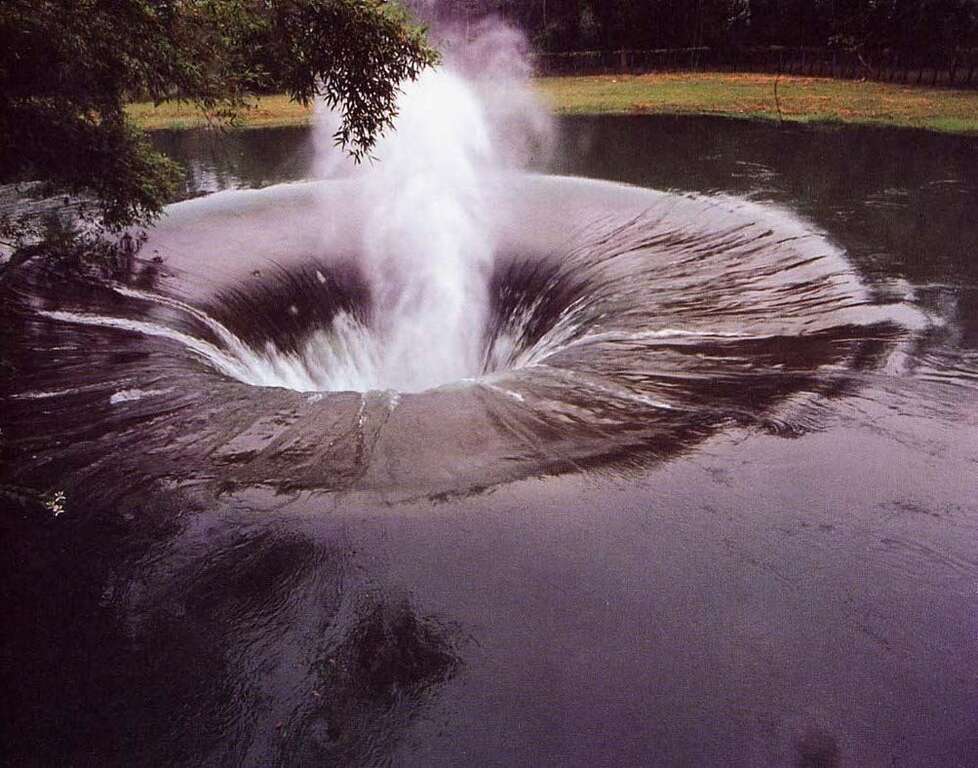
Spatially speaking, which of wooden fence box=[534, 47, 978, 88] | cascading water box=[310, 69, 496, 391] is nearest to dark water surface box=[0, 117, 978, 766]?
cascading water box=[310, 69, 496, 391]

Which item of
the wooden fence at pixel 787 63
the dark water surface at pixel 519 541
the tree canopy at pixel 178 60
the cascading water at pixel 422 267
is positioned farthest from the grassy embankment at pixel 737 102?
the dark water surface at pixel 519 541

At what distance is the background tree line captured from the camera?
25328 mm

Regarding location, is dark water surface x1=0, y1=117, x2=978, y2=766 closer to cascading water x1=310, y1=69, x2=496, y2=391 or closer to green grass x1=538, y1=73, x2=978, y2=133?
cascading water x1=310, y1=69, x2=496, y2=391

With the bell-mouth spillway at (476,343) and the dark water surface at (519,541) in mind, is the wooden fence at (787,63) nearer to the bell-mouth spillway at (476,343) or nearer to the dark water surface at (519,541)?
the bell-mouth spillway at (476,343)

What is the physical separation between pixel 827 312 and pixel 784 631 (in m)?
4.87

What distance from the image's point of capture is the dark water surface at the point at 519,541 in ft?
13.0

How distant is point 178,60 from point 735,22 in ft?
105

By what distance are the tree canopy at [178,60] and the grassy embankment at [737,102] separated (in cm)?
1404

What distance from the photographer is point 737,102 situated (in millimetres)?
27453

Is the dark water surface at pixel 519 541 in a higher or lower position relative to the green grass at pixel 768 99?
lower

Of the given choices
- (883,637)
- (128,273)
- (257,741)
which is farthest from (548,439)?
(128,273)

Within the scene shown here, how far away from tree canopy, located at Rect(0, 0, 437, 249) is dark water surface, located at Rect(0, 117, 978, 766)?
70.5 inches

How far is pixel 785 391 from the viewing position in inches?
265

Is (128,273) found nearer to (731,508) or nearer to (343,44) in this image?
(343,44)
